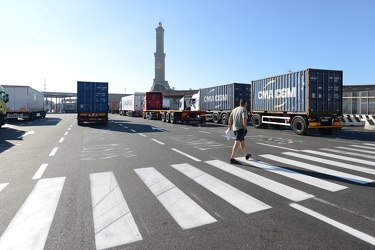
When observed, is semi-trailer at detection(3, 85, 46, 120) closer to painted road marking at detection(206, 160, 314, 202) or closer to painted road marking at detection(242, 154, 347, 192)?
painted road marking at detection(206, 160, 314, 202)

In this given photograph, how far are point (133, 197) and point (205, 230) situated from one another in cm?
163

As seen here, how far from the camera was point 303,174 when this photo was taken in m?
5.71

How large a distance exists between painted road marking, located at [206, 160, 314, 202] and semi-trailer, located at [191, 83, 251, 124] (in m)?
16.3

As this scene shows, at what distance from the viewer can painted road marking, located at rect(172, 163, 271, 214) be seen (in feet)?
12.8

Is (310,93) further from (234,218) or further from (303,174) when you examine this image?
(234,218)

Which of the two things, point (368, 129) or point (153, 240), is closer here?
point (153, 240)

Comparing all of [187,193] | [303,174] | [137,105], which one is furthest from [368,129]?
[137,105]

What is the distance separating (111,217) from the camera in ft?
11.6

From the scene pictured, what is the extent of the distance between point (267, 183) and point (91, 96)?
767 inches

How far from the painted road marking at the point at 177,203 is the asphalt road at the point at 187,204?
1 cm

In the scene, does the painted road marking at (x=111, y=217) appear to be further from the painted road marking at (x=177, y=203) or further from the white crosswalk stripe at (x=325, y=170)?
the white crosswalk stripe at (x=325, y=170)

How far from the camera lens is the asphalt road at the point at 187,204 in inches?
116

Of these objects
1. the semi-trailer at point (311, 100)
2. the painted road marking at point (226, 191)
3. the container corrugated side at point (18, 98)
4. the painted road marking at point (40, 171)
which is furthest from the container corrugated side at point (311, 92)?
the container corrugated side at point (18, 98)

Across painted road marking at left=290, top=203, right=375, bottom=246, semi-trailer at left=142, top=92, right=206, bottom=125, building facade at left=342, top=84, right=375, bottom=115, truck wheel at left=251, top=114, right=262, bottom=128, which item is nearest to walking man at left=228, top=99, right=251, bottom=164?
painted road marking at left=290, top=203, right=375, bottom=246
